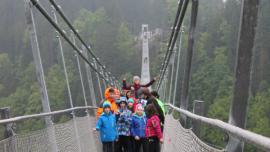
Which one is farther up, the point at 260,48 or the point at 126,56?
the point at 260,48

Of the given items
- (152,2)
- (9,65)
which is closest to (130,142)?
(9,65)

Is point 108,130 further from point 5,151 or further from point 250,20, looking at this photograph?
point 250,20

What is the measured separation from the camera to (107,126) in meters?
4.96

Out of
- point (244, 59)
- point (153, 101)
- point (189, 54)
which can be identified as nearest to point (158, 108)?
point (153, 101)

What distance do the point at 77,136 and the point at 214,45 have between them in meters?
57.5

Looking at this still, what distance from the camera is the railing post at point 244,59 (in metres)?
1.61

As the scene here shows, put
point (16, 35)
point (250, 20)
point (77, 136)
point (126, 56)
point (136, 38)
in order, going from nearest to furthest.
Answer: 1. point (250, 20)
2. point (77, 136)
3. point (16, 35)
4. point (126, 56)
5. point (136, 38)

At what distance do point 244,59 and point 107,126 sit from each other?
11.2ft

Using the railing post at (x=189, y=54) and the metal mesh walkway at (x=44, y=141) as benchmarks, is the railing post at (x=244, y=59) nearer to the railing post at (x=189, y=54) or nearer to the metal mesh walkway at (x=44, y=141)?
the metal mesh walkway at (x=44, y=141)

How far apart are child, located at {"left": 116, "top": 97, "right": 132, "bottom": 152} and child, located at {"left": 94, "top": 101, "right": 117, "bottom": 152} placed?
315 mm

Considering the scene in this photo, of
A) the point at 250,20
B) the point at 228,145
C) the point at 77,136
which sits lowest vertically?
the point at 77,136

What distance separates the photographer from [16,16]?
5472 centimetres

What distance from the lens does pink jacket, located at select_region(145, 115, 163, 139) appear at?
4895 millimetres

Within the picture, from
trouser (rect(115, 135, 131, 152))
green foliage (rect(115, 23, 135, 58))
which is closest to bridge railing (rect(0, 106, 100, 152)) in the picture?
trouser (rect(115, 135, 131, 152))
